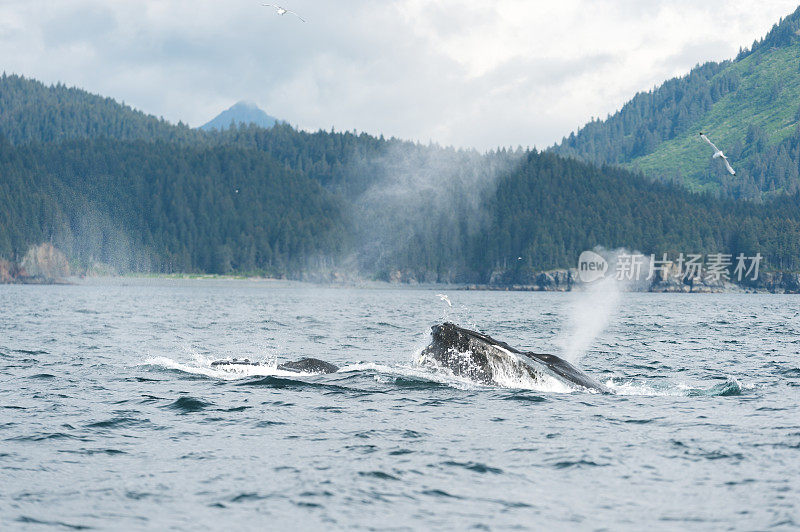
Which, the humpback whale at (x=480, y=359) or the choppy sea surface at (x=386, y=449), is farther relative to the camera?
the humpback whale at (x=480, y=359)

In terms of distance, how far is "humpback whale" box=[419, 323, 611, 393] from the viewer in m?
23.1

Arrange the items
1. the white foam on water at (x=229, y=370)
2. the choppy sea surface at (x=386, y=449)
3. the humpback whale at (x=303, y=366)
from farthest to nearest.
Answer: the humpback whale at (x=303, y=366) → the white foam on water at (x=229, y=370) → the choppy sea surface at (x=386, y=449)

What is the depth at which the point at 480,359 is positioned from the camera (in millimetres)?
23359

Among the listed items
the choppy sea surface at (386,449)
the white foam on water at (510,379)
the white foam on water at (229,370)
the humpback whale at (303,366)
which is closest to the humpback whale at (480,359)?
the white foam on water at (510,379)

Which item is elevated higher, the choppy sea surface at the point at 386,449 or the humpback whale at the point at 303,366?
the humpback whale at the point at 303,366

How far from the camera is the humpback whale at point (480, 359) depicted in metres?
23.1

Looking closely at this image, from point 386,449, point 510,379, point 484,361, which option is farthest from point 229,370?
point 386,449

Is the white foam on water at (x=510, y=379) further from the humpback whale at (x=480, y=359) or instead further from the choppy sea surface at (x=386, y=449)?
the choppy sea surface at (x=386, y=449)

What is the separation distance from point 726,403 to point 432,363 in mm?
8120

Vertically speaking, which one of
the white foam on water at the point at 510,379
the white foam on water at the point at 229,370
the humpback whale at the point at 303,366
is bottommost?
the white foam on water at the point at 229,370

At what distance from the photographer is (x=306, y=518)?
38.1ft

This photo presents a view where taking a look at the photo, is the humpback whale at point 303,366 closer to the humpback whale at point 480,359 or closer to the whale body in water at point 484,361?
the whale body in water at point 484,361

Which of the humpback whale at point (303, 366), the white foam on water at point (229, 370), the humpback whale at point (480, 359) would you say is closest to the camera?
the humpback whale at point (480, 359)

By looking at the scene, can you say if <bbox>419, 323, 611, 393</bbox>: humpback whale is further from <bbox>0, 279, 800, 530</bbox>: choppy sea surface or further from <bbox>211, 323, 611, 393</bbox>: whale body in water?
<bbox>0, 279, 800, 530</bbox>: choppy sea surface
